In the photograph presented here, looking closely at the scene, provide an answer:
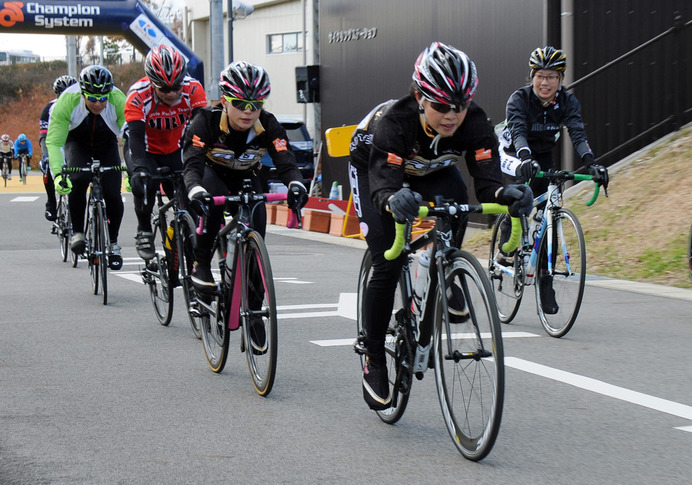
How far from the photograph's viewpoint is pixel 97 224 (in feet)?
33.5

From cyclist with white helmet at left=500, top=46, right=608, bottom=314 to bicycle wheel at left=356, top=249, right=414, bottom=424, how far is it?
288 centimetres

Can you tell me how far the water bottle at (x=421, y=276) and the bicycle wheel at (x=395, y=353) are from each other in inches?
5.0

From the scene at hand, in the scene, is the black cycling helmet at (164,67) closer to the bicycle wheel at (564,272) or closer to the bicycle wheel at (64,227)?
the bicycle wheel at (564,272)

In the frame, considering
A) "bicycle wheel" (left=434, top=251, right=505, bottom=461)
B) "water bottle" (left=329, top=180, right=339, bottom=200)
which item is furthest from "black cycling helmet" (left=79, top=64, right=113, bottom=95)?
"water bottle" (left=329, top=180, right=339, bottom=200)

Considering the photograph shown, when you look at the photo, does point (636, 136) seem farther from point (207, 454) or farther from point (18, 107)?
point (18, 107)

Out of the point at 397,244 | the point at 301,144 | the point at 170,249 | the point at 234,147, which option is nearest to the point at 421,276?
the point at 397,244

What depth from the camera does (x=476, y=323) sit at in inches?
178

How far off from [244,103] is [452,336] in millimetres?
2293

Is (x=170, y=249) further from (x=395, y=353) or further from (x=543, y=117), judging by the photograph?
(x=395, y=353)

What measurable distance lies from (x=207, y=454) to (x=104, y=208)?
224 inches

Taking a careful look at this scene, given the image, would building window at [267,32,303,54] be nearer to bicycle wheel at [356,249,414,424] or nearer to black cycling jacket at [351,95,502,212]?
bicycle wheel at [356,249,414,424]

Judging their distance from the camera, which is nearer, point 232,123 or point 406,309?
point 406,309

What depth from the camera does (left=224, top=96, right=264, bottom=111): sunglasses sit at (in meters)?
6.28

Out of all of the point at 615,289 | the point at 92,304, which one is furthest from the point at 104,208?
the point at 615,289
